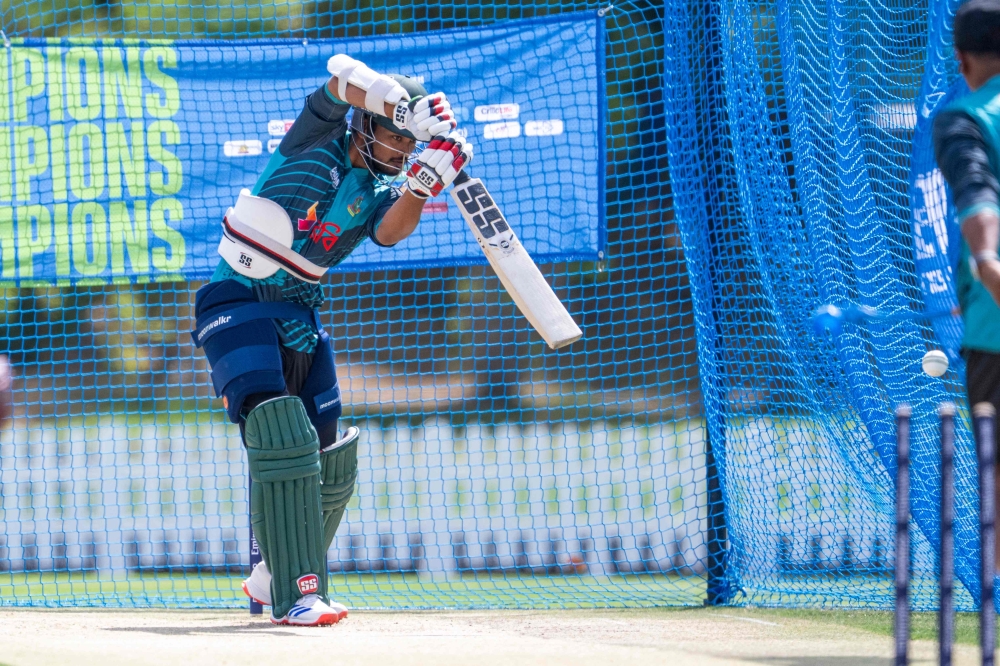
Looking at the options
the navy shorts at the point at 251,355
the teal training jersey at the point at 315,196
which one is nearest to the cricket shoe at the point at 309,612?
the navy shorts at the point at 251,355

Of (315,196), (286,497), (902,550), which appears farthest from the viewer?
(315,196)

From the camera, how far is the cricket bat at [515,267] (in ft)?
10.8

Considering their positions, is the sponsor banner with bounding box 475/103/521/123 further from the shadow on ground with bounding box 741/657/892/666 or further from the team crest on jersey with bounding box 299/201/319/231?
the shadow on ground with bounding box 741/657/892/666

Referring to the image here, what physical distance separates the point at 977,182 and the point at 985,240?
0.41ft

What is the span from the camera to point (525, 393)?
12.4 metres

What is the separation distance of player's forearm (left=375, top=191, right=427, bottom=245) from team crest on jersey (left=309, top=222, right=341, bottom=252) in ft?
0.45

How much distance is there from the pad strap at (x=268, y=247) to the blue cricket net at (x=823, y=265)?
67.8 inches

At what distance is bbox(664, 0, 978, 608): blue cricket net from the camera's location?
3.73 m

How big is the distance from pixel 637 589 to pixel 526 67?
2.41m

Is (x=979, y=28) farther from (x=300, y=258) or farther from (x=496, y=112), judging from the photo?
(x=496, y=112)

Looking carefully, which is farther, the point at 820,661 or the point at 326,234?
the point at 326,234

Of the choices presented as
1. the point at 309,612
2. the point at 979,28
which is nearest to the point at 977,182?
the point at 979,28

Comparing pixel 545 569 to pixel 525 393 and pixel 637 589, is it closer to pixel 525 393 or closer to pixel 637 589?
pixel 637 589

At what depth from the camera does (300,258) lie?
3418 mm
